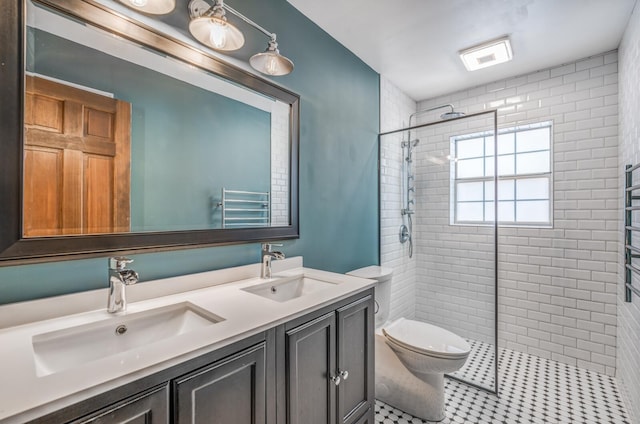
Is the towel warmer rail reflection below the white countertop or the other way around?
the other way around

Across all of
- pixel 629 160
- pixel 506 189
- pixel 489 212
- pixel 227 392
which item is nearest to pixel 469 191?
pixel 489 212

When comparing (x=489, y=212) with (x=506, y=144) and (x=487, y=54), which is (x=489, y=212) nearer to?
(x=506, y=144)

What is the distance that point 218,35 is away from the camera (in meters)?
1.38

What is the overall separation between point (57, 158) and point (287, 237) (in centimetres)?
111

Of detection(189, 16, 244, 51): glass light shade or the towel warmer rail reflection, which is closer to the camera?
detection(189, 16, 244, 51): glass light shade

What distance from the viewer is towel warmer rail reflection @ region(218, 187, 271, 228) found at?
150cm

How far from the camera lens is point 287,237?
5.90 ft

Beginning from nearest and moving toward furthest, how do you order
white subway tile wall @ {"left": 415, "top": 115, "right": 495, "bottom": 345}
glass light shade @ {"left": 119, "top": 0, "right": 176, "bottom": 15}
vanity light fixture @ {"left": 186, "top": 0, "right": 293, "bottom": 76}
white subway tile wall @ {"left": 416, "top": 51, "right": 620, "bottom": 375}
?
glass light shade @ {"left": 119, "top": 0, "right": 176, "bottom": 15} < vanity light fixture @ {"left": 186, "top": 0, "right": 293, "bottom": 76} < white subway tile wall @ {"left": 416, "top": 51, "right": 620, "bottom": 375} < white subway tile wall @ {"left": 415, "top": 115, "right": 495, "bottom": 345}

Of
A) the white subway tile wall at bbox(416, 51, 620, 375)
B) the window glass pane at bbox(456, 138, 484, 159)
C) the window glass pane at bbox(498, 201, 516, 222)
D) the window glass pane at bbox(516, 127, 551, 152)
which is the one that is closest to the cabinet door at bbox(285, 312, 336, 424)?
the white subway tile wall at bbox(416, 51, 620, 375)

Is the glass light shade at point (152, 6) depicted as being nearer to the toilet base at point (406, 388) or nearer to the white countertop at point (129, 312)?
the white countertop at point (129, 312)

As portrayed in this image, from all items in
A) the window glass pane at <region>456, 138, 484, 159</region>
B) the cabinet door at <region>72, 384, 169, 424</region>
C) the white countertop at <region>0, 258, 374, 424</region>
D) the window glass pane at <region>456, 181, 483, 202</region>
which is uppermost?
the window glass pane at <region>456, 138, 484, 159</region>

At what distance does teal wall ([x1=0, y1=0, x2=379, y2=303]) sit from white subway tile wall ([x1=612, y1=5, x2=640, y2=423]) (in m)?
1.69

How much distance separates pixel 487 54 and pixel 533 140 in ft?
3.05

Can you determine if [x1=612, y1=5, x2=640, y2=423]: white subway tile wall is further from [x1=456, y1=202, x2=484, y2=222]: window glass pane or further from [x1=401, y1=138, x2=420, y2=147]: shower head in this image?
[x1=401, y1=138, x2=420, y2=147]: shower head
